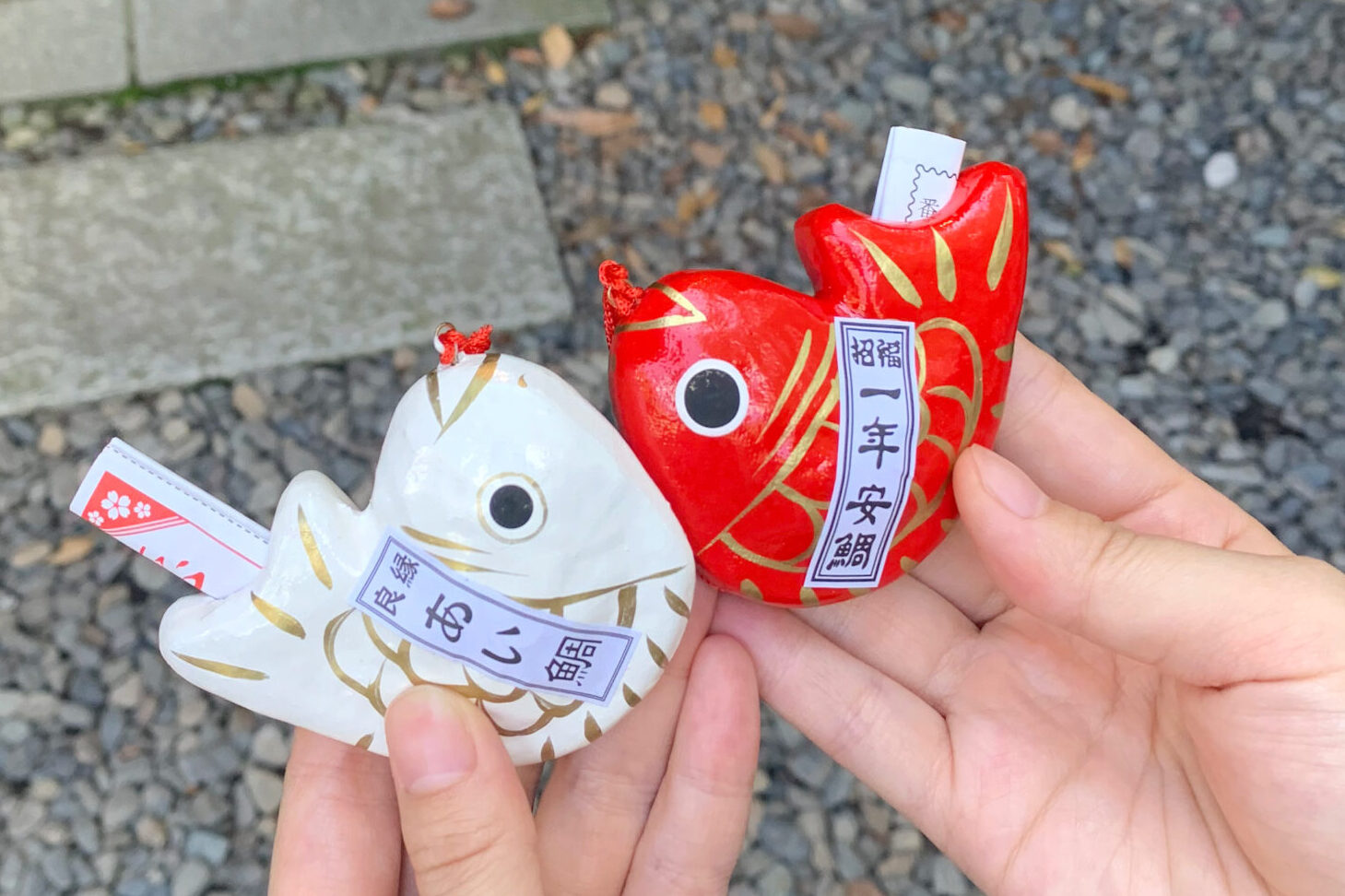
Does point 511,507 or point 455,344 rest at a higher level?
point 455,344

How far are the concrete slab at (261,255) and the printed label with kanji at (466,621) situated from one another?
1233 millimetres

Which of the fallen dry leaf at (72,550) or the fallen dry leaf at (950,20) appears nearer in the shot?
the fallen dry leaf at (72,550)

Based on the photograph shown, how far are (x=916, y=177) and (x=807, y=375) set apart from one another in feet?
1.18

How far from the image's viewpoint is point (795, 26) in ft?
9.53

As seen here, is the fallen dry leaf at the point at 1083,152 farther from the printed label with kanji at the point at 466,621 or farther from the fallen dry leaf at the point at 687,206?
the printed label with kanji at the point at 466,621

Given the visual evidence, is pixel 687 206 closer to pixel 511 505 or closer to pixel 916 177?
pixel 916 177

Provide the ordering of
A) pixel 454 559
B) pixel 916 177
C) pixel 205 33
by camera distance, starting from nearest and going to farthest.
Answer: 1. pixel 454 559
2. pixel 916 177
3. pixel 205 33

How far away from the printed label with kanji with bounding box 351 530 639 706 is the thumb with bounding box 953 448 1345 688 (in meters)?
0.54

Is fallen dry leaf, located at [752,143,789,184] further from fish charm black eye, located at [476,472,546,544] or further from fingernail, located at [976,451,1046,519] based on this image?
fish charm black eye, located at [476,472,546,544]

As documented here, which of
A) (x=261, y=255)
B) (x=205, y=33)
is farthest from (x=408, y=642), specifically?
(x=205, y=33)

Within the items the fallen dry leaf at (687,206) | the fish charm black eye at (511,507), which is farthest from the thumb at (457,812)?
the fallen dry leaf at (687,206)

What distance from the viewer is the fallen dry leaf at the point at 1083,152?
2777 mm

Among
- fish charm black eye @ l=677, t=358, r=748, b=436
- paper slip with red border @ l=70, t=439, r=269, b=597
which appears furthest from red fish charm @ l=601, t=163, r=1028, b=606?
paper slip with red border @ l=70, t=439, r=269, b=597

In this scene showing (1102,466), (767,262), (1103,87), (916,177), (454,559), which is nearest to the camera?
(454,559)
